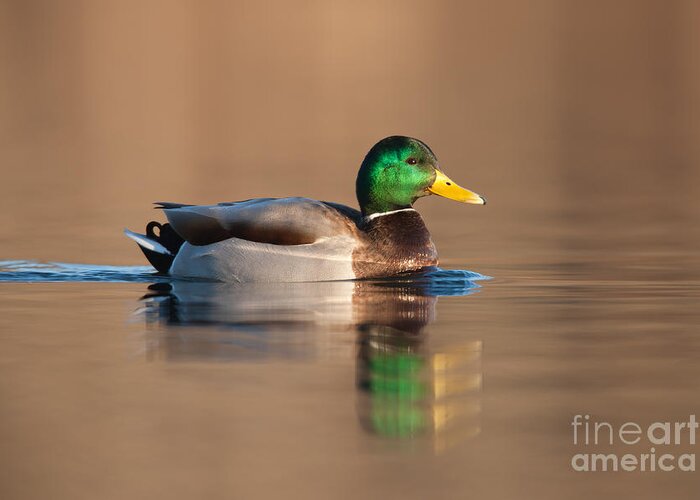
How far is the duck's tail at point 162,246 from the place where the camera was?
37.8 ft

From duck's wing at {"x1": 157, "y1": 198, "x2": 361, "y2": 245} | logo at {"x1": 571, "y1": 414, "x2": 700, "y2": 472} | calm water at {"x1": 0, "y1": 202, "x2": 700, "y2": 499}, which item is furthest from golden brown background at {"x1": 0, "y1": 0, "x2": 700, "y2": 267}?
logo at {"x1": 571, "y1": 414, "x2": 700, "y2": 472}

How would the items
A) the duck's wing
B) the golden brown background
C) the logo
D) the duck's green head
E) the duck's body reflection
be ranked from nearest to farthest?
the logo
the duck's body reflection
the duck's wing
the duck's green head
the golden brown background

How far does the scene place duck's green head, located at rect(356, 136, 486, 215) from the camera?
11.4m

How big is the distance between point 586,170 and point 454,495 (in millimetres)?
14837

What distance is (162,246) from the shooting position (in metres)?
11.6

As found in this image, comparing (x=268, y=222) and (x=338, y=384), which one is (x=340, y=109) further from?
(x=338, y=384)

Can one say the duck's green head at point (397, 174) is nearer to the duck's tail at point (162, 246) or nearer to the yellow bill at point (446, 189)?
the yellow bill at point (446, 189)

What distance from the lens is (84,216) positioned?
15.5 meters

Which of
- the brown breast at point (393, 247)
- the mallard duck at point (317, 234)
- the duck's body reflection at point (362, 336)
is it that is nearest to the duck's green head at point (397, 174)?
the mallard duck at point (317, 234)

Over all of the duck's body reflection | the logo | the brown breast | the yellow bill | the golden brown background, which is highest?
the golden brown background

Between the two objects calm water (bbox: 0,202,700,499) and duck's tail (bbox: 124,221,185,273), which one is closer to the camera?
calm water (bbox: 0,202,700,499)

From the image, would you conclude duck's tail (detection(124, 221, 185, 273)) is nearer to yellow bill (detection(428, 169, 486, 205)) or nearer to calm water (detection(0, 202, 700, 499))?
calm water (detection(0, 202, 700, 499))

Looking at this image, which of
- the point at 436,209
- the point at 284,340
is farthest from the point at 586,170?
the point at 284,340

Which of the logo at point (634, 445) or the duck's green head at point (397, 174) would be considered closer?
the logo at point (634, 445)
